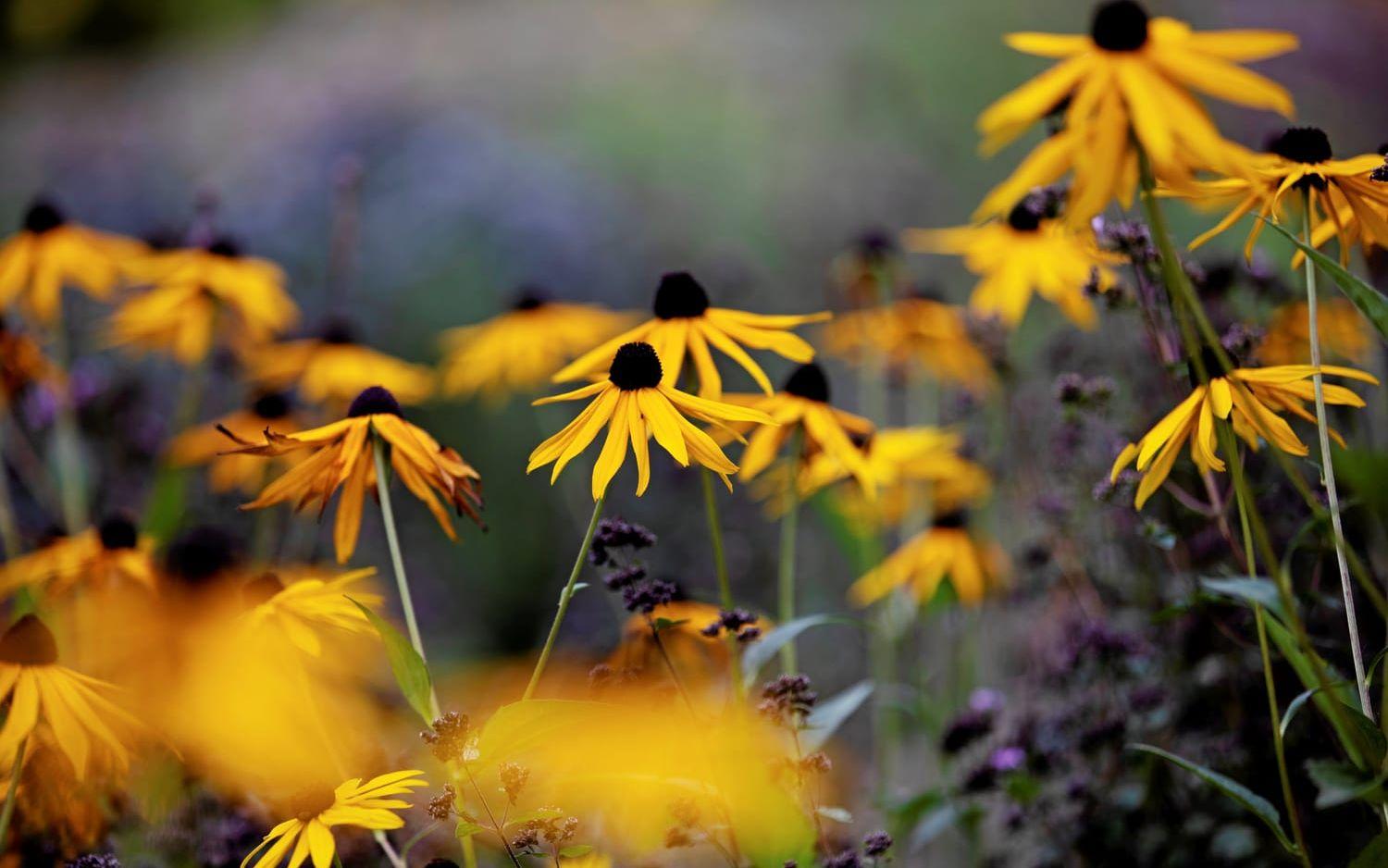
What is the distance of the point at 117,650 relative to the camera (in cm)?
164

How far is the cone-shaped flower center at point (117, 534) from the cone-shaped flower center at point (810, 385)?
1009 millimetres

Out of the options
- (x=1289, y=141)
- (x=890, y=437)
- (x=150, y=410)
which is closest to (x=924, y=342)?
(x=890, y=437)

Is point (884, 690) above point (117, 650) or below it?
below

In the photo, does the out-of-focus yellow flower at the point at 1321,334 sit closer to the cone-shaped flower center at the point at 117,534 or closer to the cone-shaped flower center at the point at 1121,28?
the cone-shaped flower center at the point at 1121,28

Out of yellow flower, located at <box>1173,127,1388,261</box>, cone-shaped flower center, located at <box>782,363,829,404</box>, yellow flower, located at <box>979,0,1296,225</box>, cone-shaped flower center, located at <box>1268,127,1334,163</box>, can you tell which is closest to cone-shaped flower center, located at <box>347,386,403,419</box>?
cone-shaped flower center, located at <box>782,363,829,404</box>

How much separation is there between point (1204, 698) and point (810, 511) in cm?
219

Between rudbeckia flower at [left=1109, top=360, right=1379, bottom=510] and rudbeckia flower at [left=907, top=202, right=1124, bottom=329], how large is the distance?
2.38ft

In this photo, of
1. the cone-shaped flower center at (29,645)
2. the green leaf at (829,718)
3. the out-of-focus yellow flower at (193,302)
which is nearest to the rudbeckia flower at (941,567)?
the green leaf at (829,718)

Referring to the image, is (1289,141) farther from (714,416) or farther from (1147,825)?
(1147,825)

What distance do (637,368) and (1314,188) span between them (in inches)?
28.8

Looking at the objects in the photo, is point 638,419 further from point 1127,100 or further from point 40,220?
point 40,220

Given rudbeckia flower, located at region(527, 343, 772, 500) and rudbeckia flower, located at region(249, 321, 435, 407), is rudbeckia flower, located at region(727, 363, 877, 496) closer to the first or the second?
rudbeckia flower, located at region(527, 343, 772, 500)

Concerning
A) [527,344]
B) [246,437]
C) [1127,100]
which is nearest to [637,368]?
[1127,100]

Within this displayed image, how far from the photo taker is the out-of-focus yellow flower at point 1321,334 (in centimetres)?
176
